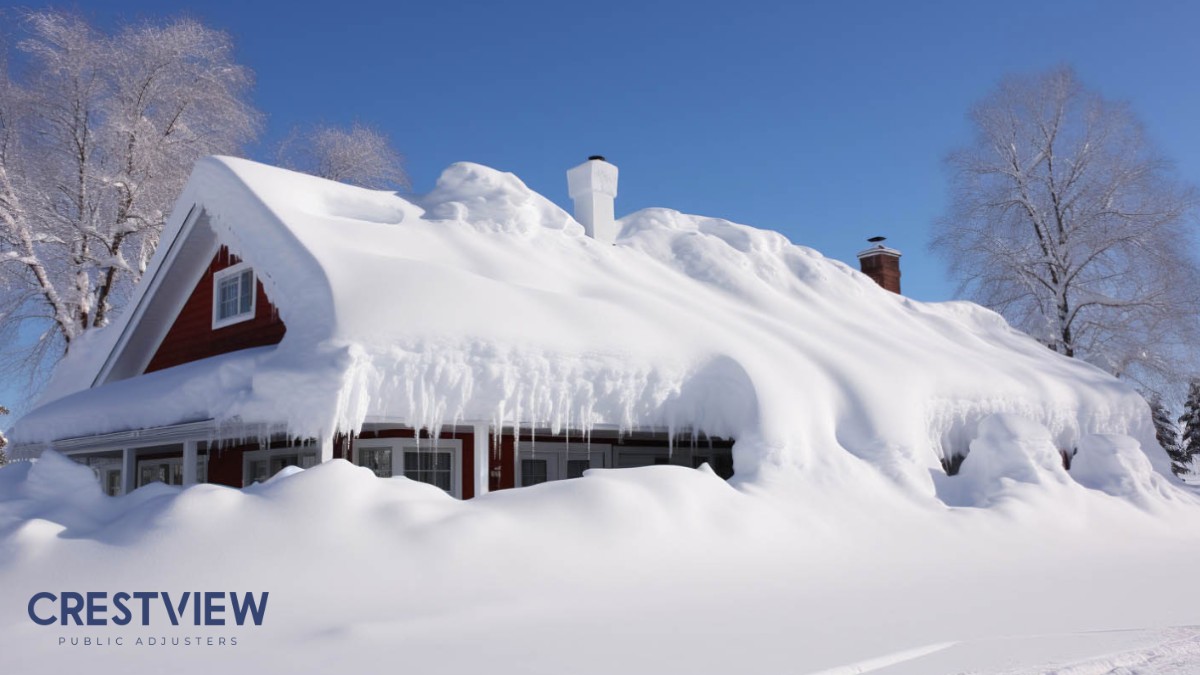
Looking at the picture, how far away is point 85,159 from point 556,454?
16.5 metres

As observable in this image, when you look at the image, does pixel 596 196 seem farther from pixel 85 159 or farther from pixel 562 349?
pixel 85 159

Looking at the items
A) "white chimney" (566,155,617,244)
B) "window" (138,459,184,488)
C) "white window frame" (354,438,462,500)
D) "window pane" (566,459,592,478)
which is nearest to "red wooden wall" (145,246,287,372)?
"window" (138,459,184,488)

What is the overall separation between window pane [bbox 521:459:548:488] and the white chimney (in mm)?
4488

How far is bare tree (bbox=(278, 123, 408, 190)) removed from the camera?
3092 centimetres

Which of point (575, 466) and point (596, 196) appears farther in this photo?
point (596, 196)

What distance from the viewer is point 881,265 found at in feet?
71.1

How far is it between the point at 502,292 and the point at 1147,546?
9.17 m

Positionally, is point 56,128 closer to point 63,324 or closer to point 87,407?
point 63,324

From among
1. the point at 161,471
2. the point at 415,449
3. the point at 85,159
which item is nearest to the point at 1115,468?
the point at 415,449

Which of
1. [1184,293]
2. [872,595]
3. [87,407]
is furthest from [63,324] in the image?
[1184,293]

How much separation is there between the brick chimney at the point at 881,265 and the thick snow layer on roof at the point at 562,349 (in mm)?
4255

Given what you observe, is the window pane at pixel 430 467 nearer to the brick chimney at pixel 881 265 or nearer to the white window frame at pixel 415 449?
the white window frame at pixel 415 449

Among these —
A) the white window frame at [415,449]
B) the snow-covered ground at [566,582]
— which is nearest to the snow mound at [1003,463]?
the snow-covered ground at [566,582]

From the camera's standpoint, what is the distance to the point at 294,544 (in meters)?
7.31
